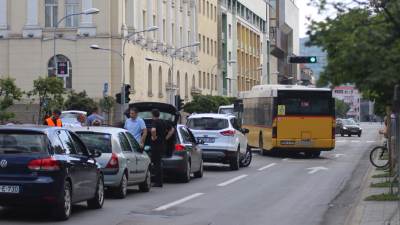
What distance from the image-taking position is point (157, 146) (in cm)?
2058

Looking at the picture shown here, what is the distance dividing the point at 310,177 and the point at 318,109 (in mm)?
10503

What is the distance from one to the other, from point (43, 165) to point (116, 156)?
4108 mm

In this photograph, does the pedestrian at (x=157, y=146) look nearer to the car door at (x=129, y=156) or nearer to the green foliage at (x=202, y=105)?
the car door at (x=129, y=156)

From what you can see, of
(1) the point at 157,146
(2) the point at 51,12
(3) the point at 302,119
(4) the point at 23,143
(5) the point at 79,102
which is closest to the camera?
(4) the point at 23,143

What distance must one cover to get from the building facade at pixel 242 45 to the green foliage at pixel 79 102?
45646 millimetres

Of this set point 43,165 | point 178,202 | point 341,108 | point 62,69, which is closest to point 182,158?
point 178,202

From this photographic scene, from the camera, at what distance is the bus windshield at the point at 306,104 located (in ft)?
118

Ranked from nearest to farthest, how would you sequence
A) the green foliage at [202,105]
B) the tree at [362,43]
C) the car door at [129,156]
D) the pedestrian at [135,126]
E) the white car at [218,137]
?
the tree at [362,43]
the car door at [129,156]
the pedestrian at [135,126]
the white car at [218,137]
the green foliage at [202,105]

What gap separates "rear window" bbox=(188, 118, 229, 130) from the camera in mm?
28297

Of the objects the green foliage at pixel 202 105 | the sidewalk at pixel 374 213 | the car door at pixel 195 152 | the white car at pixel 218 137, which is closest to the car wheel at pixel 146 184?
the car door at pixel 195 152

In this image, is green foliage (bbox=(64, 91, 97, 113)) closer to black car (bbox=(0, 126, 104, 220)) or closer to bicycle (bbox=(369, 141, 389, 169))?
bicycle (bbox=(369, 141, 389, 169))

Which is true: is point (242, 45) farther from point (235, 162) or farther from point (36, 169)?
point (36, 169)

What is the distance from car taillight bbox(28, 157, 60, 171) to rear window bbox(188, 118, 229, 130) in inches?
594

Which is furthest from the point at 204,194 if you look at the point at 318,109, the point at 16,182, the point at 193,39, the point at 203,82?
the point at 203,82
